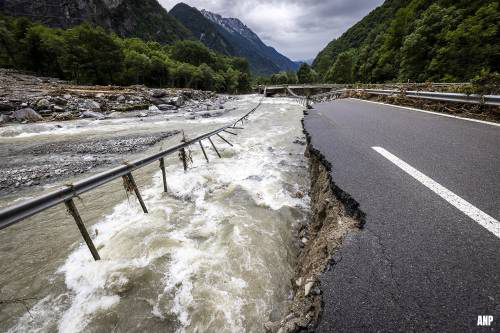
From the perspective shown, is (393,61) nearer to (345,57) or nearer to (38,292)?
(345,57)

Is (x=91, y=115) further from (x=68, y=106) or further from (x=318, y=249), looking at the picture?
(x=318, y=249)

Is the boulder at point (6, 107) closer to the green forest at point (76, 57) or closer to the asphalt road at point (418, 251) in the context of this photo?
the asphalt road at point (418, 251)

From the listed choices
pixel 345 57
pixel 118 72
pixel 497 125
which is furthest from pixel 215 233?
pixel 345 57

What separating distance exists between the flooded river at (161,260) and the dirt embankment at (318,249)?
0.30 m

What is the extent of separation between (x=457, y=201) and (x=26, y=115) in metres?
22.0

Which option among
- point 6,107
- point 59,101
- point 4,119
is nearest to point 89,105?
point 59,101

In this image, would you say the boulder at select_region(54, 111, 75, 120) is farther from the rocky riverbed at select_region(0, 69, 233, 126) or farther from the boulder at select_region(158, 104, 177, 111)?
the boulder at select_region(158, 104, 177, 111)

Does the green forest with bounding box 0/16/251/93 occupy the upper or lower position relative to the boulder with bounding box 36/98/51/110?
upper

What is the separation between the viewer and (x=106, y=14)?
12188cm

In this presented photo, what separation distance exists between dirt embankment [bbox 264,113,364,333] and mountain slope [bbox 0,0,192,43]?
155m

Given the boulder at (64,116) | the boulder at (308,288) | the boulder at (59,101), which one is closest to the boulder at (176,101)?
the boulder at (59,101)

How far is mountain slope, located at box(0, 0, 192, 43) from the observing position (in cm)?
10406

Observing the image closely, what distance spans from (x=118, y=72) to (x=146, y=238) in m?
56.0

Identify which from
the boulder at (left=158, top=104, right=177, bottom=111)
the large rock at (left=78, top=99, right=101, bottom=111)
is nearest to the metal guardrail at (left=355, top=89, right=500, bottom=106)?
the boulder at (left=158, top=104, right=177, bottom=111)
